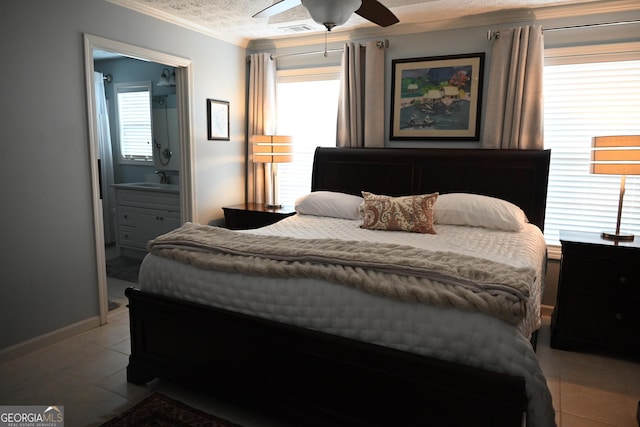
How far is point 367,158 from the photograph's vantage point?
4.01 m

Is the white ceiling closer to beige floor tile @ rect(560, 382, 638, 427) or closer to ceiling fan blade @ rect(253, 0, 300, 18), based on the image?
ceiling fan blade @ rect(253, 0, 300, 18)

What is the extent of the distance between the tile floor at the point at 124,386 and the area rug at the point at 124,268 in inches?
55.9

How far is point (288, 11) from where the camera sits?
11.5ft

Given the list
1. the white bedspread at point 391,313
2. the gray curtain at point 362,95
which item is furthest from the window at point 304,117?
the white bedspread at point 391,313

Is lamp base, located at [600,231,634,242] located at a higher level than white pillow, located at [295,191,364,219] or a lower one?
lower

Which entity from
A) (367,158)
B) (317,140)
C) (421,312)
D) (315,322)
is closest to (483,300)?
(421,312)

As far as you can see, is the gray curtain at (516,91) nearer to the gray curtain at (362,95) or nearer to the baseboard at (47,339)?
the gray curtain at (362,95)

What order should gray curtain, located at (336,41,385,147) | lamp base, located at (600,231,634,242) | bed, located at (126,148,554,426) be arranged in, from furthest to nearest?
1. gray curtain, located at (336,41,385,147)
2. lamp base, located at (600,231,634,242)
3. bed, located at (126,148,554,426)

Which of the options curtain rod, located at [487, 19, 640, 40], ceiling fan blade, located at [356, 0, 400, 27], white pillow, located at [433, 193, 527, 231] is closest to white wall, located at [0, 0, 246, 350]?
ceiling fan blade, located at [356, 0, 400, 27]

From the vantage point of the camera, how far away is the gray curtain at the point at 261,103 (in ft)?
14.8

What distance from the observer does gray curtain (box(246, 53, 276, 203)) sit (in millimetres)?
4520

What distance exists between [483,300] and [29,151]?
9.33 ft

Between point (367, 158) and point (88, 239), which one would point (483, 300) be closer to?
point (367, 158)

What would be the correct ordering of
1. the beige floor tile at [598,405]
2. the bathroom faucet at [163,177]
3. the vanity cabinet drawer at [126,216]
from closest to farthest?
the beige floor tile at [598,405], the vanity cabinet drawer at [126,216], the bathroom faucet at [163,177]
